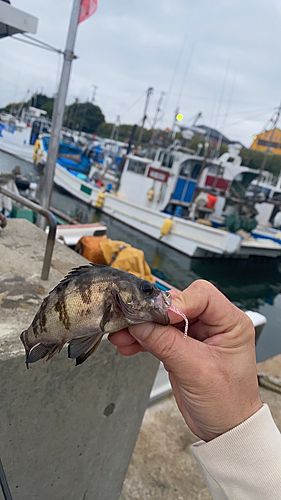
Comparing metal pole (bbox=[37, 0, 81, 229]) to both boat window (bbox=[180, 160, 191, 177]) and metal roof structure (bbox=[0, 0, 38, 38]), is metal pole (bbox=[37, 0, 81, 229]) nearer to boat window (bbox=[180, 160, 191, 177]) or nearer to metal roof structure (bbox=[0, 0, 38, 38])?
metal roof structure (bbox=[0, 0, 38, 38])

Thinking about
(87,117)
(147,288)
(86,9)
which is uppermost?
(87,117)

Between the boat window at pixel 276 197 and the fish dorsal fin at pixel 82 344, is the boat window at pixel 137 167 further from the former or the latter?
the fish dorsal fin at pixel 82 344

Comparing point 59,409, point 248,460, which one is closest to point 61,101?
point 59,409

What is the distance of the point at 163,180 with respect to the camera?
19750mm

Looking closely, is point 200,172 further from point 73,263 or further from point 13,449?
point 13,449

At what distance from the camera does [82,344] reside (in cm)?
121

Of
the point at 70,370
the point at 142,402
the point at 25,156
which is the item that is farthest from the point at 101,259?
the point at 25,156

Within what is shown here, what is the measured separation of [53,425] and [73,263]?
141 centimetres

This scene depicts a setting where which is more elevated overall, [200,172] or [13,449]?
[200,172]

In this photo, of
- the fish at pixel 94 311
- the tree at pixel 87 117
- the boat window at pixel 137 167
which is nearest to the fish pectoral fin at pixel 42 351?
the fish at pixel 94 311

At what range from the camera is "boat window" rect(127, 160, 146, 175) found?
68.9 feet

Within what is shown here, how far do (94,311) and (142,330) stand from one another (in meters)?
0.21

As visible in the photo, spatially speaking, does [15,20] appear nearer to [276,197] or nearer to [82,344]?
[82,344]

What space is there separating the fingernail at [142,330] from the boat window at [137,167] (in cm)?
2050
